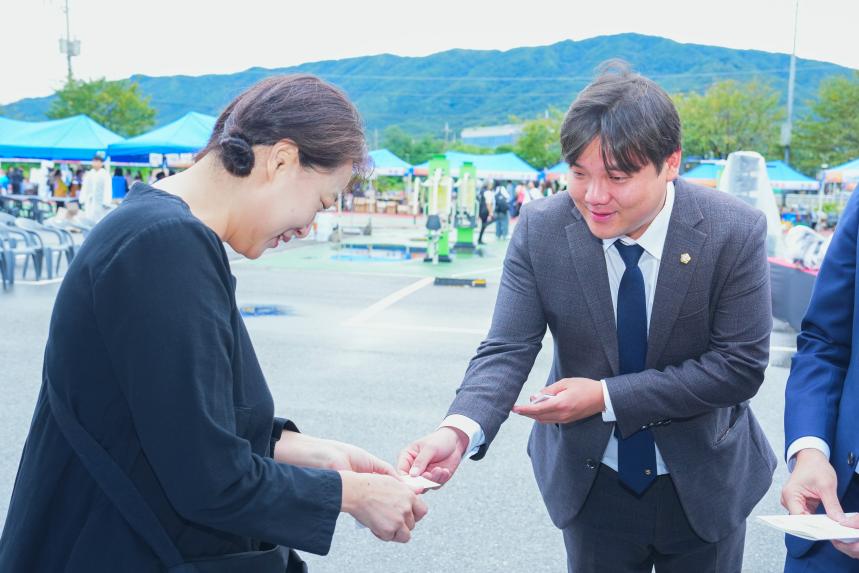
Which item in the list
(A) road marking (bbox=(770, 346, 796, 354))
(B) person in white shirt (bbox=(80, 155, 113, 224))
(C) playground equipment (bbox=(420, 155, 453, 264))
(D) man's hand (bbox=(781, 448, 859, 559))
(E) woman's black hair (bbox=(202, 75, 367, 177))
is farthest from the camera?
(B) person in white shirt (bbox=(80, 155, 113, 224))

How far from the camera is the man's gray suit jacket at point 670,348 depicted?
2.22 metres

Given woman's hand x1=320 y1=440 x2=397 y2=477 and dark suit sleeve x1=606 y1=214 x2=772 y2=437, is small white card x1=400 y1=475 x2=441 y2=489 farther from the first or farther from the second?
dark suit sleeve x1=606 y1=214 x2=772 y2=437

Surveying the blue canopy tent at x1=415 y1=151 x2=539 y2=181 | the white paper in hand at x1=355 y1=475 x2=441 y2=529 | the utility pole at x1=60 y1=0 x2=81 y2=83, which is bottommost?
the blue canopy tent at x1=415 y1=151 x2=539 y2=181

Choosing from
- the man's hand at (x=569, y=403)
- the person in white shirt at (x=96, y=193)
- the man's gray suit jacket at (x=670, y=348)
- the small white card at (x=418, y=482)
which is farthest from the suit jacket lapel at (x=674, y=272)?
the person in white shirt at (x=96, y=193)

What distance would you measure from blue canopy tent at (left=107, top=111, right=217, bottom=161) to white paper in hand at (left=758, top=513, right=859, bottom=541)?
2012 centimetres

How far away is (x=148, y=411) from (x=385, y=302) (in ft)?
33.9

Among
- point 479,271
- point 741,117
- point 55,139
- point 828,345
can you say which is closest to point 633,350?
point 828,345

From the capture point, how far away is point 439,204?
1772cm

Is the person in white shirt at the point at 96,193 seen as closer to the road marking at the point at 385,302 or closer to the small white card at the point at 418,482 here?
the road marking at the point at 385,302

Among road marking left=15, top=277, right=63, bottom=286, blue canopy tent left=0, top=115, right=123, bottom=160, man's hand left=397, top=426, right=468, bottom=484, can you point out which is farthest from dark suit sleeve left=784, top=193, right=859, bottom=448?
blue canopy tent left=0, top=115, right=123, bottom=160

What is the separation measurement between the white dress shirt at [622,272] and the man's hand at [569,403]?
0.03m

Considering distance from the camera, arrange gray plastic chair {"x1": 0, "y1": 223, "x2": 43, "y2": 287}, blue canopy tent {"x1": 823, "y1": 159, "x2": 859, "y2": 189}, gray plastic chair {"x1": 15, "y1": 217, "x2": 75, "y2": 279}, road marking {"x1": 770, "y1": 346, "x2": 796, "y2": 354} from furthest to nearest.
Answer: blue canopy tent {"x1": 823, "y1": 159, "x2": 859, "y2": 189}, gray plastic chair {"x1": 15, "y1": 217, "x2": 75, "y2": 279}, gray plastic chair {"x1": 0, "y1": 223, "x2": 43, "y2": 287}, road marking {"x1": 770, "y1": 346, "x2": 796, "y2": 354}

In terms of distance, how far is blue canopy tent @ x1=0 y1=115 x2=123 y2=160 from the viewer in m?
23.7

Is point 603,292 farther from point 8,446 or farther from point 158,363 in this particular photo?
point 8,446
